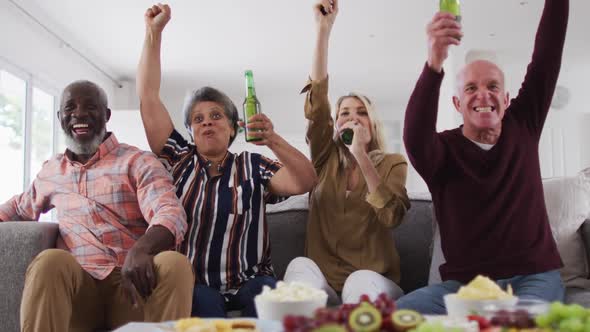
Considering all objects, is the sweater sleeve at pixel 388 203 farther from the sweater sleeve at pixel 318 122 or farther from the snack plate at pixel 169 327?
the snack plate at pixel 169 327

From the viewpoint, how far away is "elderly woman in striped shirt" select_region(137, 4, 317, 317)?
5.73 feet

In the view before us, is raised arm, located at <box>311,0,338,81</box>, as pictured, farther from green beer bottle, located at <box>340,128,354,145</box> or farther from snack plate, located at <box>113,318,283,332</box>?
snack plate, located at <box>113,318,283,332</box>

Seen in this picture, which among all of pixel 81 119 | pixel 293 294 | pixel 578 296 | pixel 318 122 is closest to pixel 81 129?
pixel 81 119

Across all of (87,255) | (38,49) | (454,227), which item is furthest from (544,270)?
(38,49)

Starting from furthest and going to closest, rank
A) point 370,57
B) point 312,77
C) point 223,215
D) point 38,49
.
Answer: point 370,57
point 38,49
point 312,77
point 223,215

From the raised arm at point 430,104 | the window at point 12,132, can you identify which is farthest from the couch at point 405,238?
the window at point 12,132

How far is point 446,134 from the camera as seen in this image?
176 centimetres

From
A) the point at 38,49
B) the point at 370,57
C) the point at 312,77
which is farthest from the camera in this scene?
the point at 370,57

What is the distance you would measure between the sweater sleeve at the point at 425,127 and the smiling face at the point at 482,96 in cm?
13

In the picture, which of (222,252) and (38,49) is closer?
(222,252)

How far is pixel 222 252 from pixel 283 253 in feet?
1.26

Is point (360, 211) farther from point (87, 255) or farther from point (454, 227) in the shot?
point (87, 255)

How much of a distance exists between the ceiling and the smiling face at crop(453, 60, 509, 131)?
3.73 meters

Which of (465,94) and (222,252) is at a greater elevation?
(465,94)
